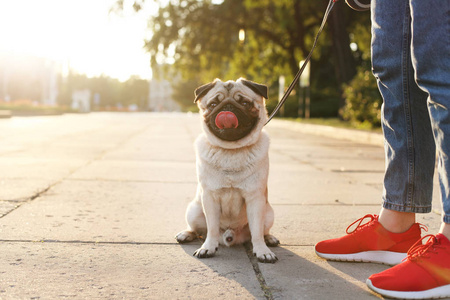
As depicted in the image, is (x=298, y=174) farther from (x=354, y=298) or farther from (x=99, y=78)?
(x=99, y=78)

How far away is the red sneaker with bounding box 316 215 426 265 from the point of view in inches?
87.9

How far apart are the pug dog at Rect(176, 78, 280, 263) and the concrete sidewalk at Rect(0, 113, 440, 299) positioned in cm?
13

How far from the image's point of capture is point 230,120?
2.30 meters

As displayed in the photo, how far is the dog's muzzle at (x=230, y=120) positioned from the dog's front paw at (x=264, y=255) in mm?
555

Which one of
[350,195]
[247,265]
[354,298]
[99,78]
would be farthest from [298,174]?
[99,78]

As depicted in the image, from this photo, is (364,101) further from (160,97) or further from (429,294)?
(160,97)

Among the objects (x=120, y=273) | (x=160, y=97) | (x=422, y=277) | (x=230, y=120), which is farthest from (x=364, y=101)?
(x=160, y=97)

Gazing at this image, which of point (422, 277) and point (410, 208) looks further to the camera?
point (410, 208)

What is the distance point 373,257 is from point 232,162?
814 millimetres

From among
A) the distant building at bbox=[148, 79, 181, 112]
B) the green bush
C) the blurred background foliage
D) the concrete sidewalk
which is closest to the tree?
the blurred background foliage

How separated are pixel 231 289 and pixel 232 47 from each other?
21173 mm

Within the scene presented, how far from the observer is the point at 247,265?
2.21 meters

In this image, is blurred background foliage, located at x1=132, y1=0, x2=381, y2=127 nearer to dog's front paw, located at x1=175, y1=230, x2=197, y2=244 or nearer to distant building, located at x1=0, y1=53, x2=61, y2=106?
dog's front paw, located at x1=175, y1=230, x2=197, y2=244

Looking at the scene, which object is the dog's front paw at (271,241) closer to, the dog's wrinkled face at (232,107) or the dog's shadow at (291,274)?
the dog's shadow at (291,274)
